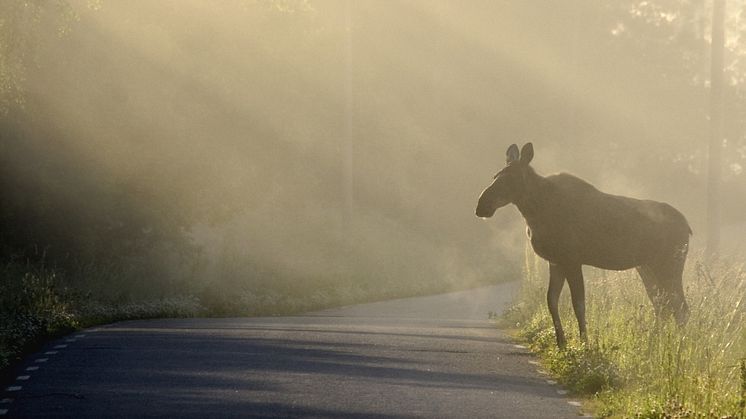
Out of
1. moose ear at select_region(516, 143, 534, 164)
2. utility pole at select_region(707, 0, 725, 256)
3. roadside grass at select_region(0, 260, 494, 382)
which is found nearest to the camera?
moose ear at select_region(516, 143, 534, 164)

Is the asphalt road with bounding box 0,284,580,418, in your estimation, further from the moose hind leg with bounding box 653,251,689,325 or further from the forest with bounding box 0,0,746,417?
the forest with bounding box 0,0,746,417

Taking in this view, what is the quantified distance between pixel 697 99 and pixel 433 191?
23634 mm

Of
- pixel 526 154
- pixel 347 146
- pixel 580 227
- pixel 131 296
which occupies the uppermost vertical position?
pixel 347 146

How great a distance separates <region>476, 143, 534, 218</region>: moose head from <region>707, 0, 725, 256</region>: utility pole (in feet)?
29.0

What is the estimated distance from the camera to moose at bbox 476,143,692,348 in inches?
634

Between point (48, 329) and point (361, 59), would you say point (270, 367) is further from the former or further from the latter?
point (361, 59)

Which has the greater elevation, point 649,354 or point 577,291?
point 577,291

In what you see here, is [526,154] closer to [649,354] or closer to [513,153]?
[513,153]

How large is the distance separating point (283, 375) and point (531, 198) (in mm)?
3489

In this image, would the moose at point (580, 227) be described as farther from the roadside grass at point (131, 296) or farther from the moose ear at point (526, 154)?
the roadside grass at point (131, 296)

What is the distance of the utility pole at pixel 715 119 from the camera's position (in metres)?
24.2

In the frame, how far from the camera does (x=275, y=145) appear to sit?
126ft

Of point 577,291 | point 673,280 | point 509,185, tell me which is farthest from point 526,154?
point 673,280

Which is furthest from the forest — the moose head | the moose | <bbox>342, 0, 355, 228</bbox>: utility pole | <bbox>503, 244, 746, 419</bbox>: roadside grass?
the moose head
